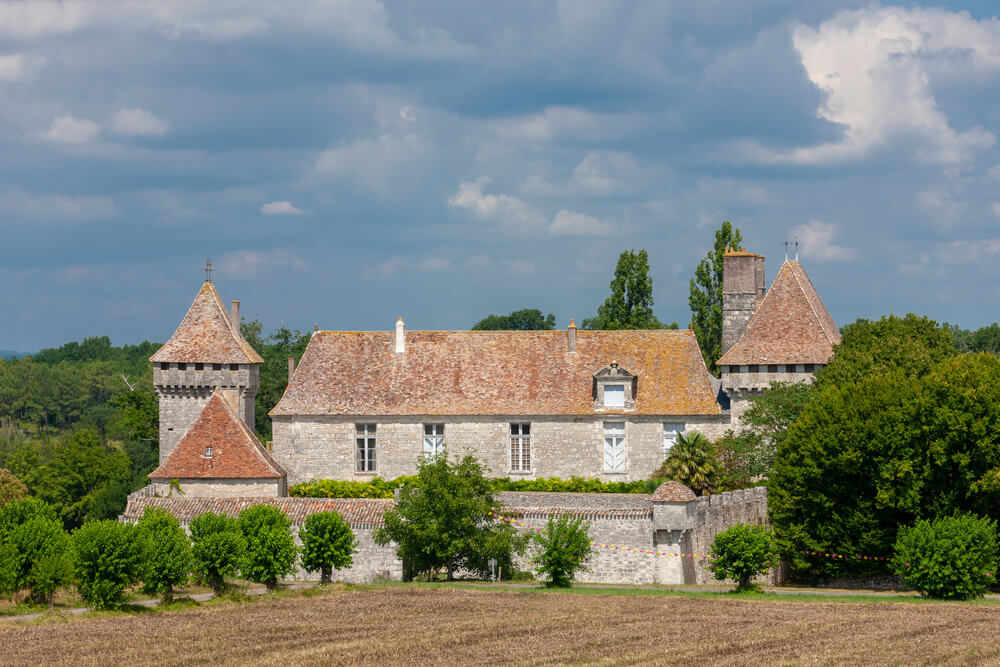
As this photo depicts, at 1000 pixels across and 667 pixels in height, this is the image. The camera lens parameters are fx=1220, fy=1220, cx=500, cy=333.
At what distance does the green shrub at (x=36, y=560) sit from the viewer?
3038 cm

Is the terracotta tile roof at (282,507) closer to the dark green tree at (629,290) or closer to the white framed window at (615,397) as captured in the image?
the white framed window at (615,397)

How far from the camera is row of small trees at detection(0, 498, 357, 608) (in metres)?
30.6

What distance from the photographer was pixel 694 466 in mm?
44625

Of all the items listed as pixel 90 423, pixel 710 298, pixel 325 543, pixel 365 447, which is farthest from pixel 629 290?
pixel 90 423

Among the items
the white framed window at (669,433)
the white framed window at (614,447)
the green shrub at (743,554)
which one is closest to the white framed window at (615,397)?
the white framed window at (614,447)

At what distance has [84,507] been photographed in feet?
246

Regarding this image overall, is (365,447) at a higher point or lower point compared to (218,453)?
higher

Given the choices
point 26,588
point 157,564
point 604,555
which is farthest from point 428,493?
point 26,588

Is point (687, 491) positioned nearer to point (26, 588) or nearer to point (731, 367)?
point (731, 367)

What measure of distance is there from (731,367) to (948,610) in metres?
18.4

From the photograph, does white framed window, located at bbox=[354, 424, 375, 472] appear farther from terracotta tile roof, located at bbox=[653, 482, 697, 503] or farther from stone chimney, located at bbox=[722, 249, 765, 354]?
stone chimney, located at bbox=[722, 249, 765, 354]

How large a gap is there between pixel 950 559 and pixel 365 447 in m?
23.6

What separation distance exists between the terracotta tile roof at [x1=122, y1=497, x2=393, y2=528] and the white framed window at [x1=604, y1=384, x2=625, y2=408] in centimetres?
1109

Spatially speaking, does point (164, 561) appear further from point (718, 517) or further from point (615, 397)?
point (615, 397)
